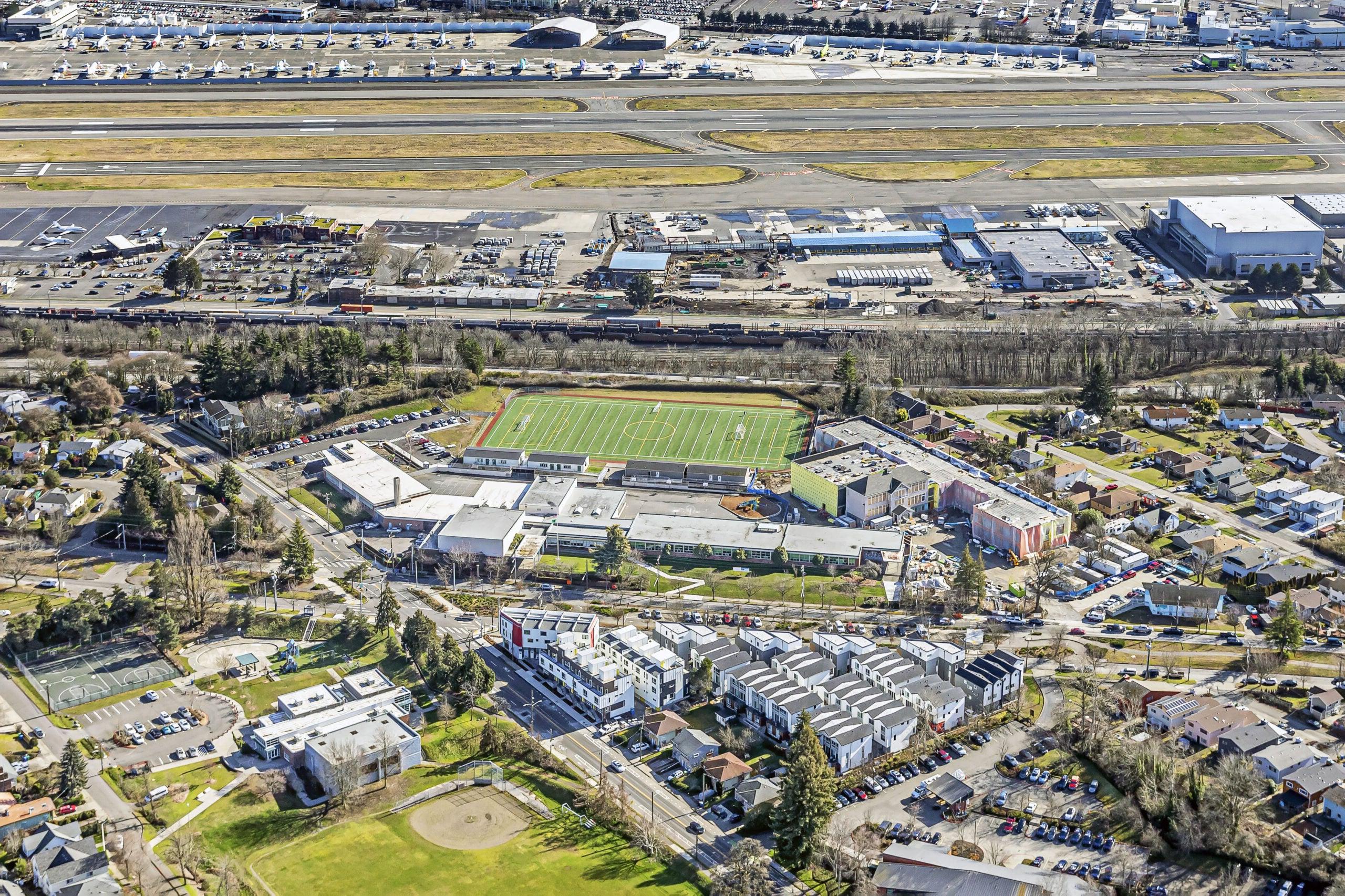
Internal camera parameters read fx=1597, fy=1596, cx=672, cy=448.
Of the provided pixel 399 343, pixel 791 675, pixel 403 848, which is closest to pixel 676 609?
pixel 791 675

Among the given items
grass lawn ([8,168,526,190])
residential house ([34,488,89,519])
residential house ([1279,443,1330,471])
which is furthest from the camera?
grass lawn ([8,168,526,190])

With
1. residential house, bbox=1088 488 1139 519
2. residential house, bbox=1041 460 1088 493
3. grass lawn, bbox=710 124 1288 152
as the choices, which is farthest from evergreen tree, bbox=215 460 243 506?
grass lawn, bbox=710 124 1288 152

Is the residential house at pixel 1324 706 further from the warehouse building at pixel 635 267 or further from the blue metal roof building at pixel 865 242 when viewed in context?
the blue metal roof building at pixel 865 242

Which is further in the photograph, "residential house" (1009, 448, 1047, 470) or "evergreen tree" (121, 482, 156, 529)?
"residential house" (1009, 448, 1047, 470)

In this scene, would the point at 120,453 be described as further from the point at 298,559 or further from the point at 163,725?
the point at 163,725

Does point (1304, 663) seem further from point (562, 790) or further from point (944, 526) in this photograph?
point (562, 790)

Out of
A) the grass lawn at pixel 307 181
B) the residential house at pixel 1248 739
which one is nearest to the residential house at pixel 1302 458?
the residential house at pixel 1248 739

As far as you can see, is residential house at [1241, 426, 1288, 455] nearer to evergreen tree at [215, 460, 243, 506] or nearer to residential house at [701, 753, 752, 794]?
residential house at [701, 753, 752, 794]

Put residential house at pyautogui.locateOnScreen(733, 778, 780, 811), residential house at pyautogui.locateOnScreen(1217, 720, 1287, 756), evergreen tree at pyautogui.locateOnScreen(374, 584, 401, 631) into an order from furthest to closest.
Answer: evergreen tree at pyautogui.locateOnScreen(374, 584, 401, 631) → residential house at pyautogui.locateOnScreen(1217, 720, 1287, 756) → residential house at pyautogui.locateOnScreen(733, 778, 780, 811)
